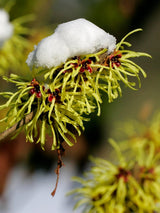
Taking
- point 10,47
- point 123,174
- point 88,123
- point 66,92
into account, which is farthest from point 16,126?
point 88,123

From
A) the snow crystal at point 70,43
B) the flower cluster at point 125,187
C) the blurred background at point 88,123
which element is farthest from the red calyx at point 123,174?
the blurred background at point 88,123

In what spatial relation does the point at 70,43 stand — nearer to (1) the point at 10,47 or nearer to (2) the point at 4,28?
(2) the point at 4,28

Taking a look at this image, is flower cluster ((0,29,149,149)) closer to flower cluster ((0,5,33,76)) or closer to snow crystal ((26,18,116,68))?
snow crystal ((26,18,116,68))

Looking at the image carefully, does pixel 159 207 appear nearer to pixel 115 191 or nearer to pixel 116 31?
pixel 115 191

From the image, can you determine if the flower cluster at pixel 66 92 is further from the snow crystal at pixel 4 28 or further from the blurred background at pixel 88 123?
the blurred background at pixel 88 123

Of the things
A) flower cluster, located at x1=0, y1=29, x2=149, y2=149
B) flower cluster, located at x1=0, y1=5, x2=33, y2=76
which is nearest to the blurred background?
flower cluster, located at x1=0, y1=5, x2=33, y2=76

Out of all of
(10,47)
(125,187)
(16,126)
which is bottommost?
(125,187)
